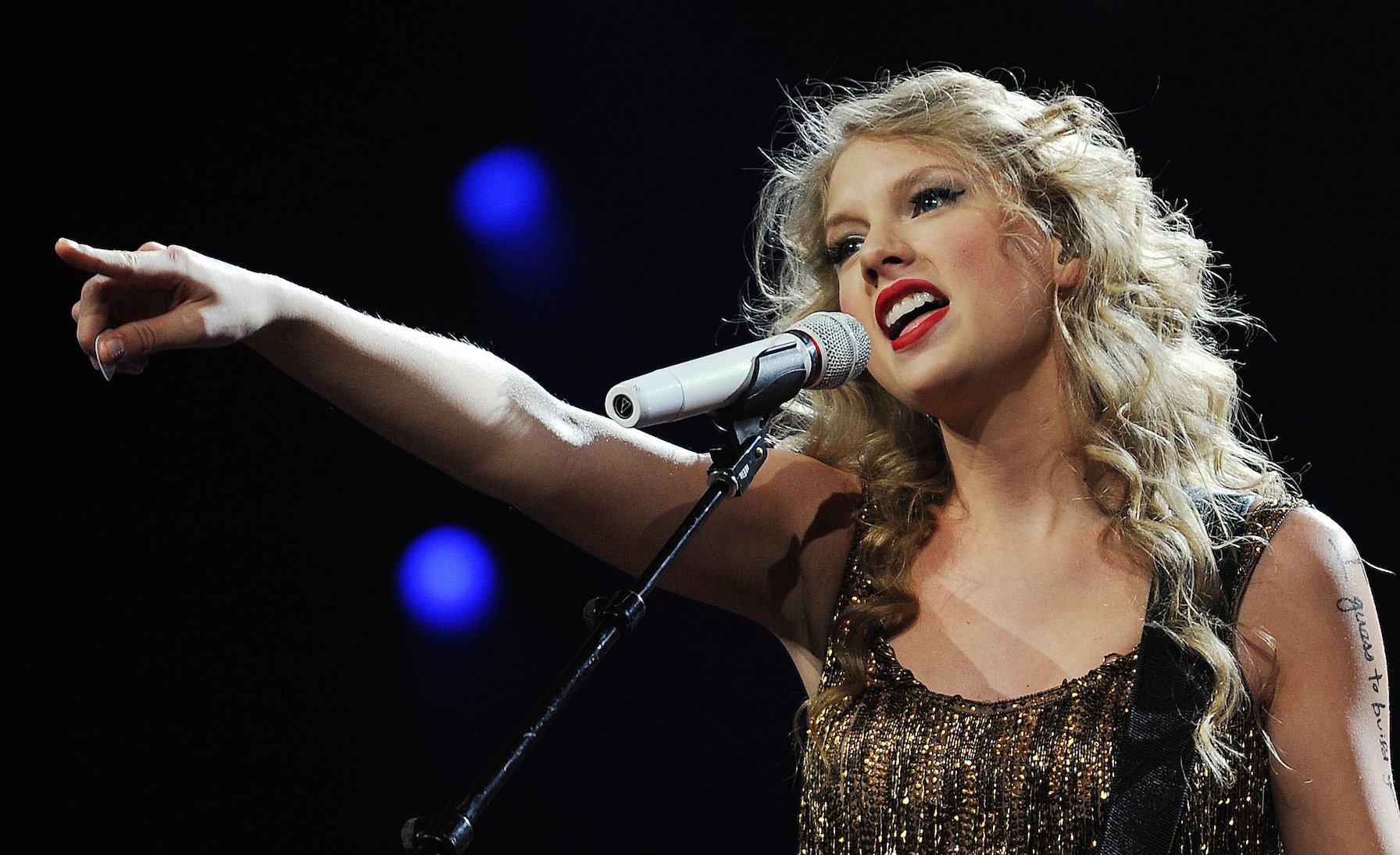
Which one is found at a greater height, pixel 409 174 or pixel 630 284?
pixel 630 284

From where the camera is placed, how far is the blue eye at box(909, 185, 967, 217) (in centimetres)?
189

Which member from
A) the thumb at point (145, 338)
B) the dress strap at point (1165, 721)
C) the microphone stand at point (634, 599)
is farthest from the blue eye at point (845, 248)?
the thumb at point (145, 338)

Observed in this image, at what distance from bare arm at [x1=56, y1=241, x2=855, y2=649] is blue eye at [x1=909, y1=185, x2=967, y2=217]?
0.49 m

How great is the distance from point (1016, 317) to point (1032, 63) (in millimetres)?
1267

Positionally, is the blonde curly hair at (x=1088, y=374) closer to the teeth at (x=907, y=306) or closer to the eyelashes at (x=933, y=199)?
the eyelashes at (x=933, y=199)

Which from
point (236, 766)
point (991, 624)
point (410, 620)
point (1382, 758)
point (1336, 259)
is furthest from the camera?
point (410, 620)

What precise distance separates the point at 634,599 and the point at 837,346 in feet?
1.61

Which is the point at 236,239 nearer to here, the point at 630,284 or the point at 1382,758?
the point at 630,284

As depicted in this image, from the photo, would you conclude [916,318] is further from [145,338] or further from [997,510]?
[145,338]

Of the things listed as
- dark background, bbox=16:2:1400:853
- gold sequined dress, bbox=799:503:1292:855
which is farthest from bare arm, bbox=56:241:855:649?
dark background, bbox=16:2:1400:853

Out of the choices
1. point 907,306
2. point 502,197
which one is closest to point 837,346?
point 907,306

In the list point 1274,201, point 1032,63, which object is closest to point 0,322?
point 1032,63

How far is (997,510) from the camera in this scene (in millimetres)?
1955

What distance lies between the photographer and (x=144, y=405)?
286 centimetres
